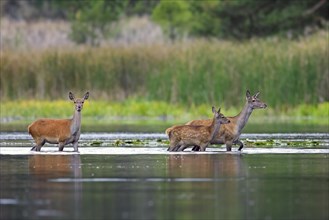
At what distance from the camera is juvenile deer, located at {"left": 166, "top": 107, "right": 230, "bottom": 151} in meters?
→ 21.5

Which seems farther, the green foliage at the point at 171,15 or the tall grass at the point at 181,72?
the green foliage at the point at 171,15

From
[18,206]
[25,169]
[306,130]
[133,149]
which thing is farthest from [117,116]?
[18,206]

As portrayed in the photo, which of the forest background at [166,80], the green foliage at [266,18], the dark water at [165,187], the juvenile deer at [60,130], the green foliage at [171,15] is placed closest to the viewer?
the dark water at [165,187]

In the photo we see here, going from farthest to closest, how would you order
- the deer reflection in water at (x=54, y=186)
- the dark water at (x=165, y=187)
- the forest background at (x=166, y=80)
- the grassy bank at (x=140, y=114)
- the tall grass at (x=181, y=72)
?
1. the tall grass at (x=181, y=72)
2. the forest background at (x=166, y=80)
3. the grassy bank at (x=140, y=114)
4. the deer reflection in water at (x=54, y=186)
5. the dark water at (x=165, y=187)

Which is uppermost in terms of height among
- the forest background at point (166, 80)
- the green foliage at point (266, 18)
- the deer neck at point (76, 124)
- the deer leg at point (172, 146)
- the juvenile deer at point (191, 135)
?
the green foliage at point (266, 18)

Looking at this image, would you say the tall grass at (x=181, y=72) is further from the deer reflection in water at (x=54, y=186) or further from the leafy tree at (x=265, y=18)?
the deer reflection in water at (x=54, y=186)

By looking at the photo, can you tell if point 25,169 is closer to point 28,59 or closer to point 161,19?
point 28,59

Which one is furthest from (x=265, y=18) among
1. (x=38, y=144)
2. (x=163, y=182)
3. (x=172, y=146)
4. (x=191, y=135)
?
(x=163, y=182)

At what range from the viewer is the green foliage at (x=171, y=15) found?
53844 mm

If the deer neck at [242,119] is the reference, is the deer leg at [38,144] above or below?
below

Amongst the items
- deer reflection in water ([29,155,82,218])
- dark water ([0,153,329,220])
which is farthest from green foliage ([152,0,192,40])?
deer reflection in water ([29,155,82,218])

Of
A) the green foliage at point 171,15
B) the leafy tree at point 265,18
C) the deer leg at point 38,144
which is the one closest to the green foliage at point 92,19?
the green foliage at point 171,15

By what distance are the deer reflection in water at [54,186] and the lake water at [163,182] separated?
10 millimetres

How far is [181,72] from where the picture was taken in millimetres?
38531
